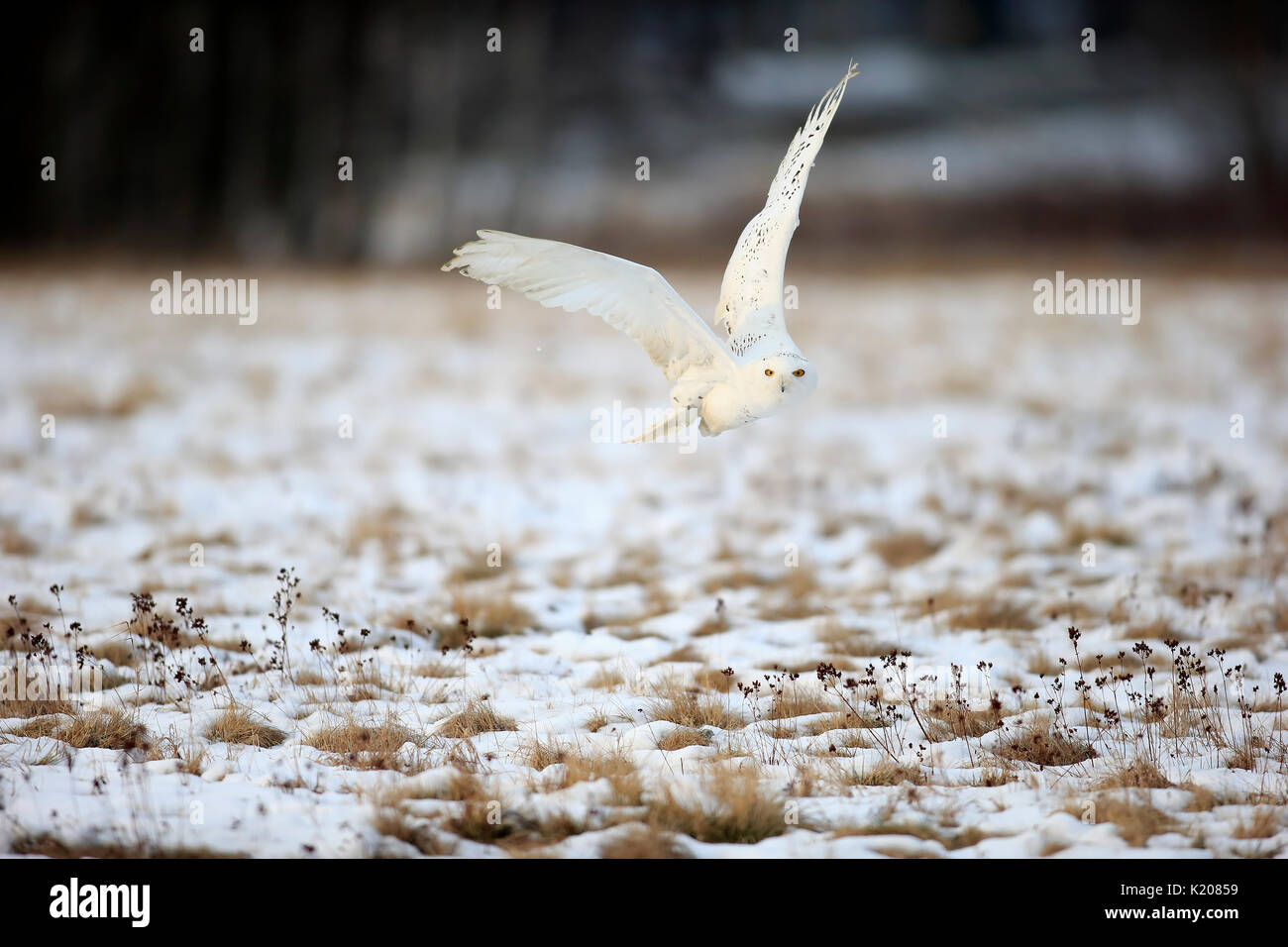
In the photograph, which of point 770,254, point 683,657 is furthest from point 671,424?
point 683,657

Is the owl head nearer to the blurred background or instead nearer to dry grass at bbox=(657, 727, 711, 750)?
dry grass at bbox=(657, 727, 711, 750)

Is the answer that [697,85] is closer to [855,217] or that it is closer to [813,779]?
[855,217]

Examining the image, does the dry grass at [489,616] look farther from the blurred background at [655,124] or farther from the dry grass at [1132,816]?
the blurred background at [655,124]

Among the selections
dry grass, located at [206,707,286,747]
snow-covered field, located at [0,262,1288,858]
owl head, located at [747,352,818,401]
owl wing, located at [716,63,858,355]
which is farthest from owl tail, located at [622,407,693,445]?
dry grass, located at [206,707,286,747]

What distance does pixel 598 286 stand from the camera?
4.27 m

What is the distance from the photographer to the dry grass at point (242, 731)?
4.77 m

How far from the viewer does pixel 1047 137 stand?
21562 millimetres

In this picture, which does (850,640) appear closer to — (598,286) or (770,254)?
(770,254)

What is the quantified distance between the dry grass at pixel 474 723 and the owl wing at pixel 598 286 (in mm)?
2067

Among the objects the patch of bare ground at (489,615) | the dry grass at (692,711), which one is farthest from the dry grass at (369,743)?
the patch of bare ground at (489,615)

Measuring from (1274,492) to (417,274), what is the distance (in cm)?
1616

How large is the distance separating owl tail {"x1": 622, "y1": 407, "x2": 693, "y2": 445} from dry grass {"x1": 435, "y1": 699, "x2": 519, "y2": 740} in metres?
1.60

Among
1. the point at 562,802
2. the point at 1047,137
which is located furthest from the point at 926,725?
the point at 1047,137
